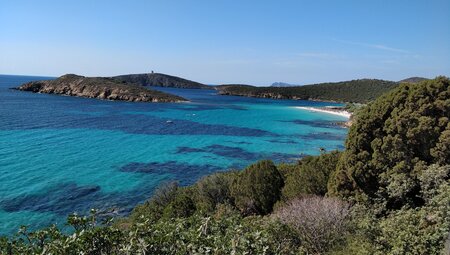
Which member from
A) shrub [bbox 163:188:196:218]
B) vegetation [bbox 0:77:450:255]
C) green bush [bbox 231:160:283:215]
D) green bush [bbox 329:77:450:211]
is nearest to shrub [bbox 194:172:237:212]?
vegetation [bbox 0:77:450:255]

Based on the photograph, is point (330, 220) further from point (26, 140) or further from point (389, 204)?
point (26, 140)

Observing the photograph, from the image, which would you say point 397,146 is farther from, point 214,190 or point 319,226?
point 214,190

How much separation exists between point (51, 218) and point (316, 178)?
58.5 feet

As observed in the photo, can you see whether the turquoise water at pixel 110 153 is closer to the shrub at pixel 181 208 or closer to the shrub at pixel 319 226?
the shrub at pixel 181 208

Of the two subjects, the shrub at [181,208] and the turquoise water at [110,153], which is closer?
the shrub at [181,208]

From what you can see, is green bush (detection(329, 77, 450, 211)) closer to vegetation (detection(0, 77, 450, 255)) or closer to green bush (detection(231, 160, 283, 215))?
vegetation (detection(0, 77, 450, 255))

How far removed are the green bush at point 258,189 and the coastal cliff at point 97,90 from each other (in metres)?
112

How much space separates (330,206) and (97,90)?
13384 cm

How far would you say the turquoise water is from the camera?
27625mm

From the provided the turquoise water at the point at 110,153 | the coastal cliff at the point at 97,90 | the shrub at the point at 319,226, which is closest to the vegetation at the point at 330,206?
the shrub at the point at 319,226

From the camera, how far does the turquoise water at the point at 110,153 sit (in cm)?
2762

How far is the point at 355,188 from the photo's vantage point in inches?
711

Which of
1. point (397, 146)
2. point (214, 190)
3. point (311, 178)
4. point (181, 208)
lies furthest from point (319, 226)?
point (214, 190)

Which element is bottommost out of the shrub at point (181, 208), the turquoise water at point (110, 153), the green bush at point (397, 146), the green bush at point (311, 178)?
the turquoise water at point (110, 153)
